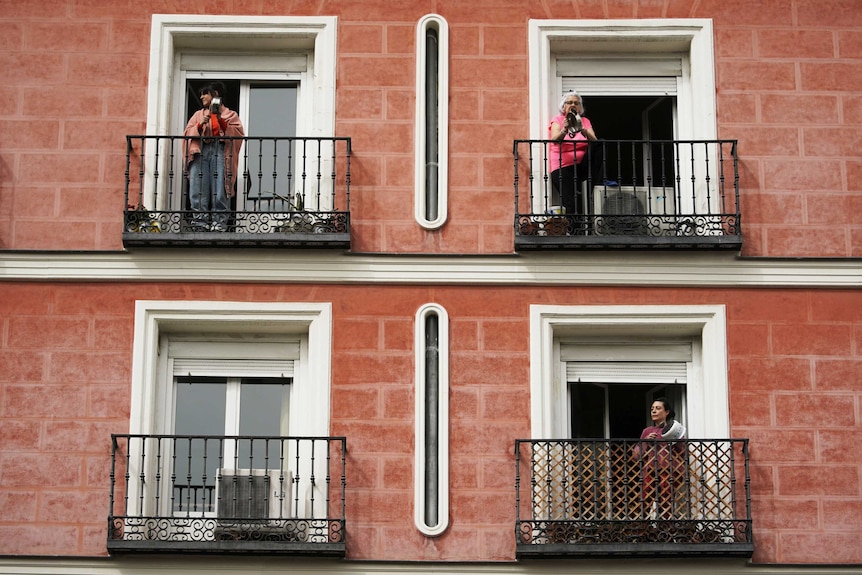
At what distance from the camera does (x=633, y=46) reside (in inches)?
754

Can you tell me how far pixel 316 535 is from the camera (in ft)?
56.9

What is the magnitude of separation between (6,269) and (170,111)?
7.56 ft

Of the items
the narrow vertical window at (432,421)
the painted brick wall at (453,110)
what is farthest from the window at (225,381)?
the painted brick wall at (453,110)

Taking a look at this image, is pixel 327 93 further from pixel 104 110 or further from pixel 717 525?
pixel 717 525

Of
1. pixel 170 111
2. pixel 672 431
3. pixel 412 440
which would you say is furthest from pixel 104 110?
pixel 672 431

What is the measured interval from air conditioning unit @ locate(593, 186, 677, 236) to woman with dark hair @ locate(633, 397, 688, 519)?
5.55 ft

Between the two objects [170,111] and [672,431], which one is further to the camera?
[170,111]

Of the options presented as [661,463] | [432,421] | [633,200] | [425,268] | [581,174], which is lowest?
[661,463]

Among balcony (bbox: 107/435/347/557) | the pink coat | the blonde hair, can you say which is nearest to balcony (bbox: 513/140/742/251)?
the blonde hair

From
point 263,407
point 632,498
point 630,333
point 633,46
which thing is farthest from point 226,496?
point 633,46

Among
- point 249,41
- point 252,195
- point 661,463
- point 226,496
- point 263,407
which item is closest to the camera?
point 226,496

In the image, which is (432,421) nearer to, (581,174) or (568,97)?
(581,174)

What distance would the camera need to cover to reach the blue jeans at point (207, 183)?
18.4 m

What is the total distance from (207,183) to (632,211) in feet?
13.7
